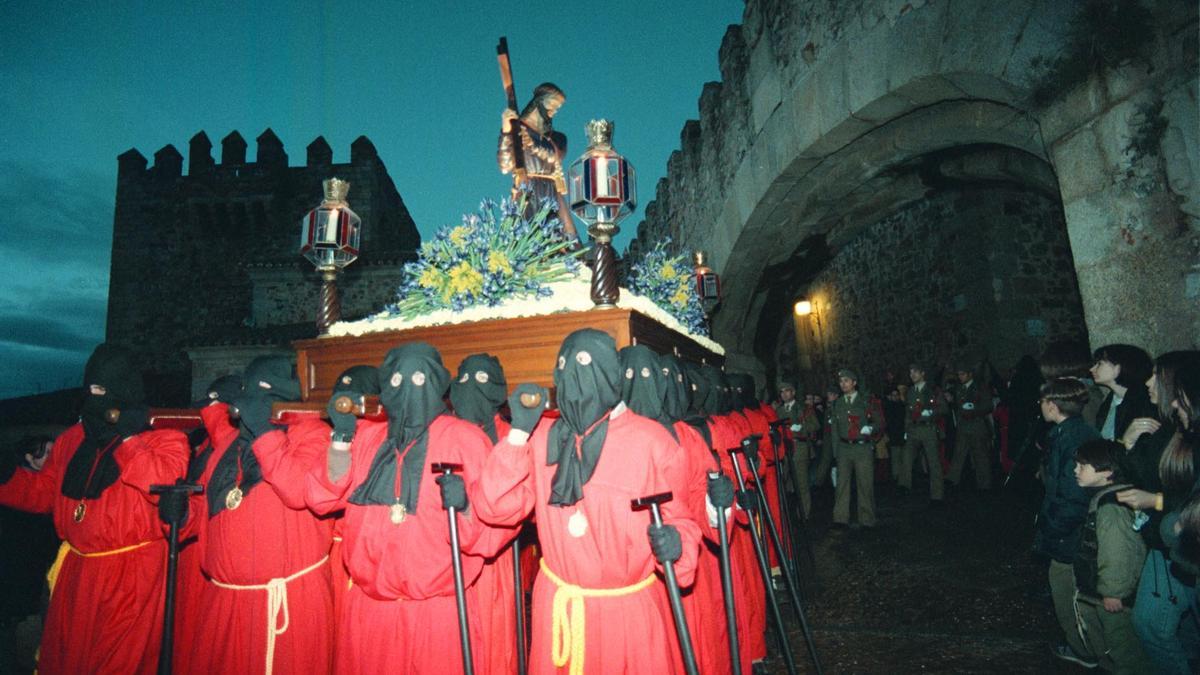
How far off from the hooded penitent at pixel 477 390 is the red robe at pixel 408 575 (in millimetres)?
462

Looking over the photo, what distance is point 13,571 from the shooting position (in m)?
4.62

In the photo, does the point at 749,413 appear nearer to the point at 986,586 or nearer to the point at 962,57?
the point at 986,586

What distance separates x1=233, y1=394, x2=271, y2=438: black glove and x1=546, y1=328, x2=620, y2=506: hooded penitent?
1604mm

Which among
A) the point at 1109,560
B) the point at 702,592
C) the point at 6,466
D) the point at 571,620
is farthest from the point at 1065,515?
the point at 6,466

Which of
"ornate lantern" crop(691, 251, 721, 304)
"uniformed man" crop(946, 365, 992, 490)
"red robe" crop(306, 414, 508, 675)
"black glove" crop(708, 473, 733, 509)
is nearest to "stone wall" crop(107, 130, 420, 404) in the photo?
"ornate lantern" crop(691, 251, 721, 304)

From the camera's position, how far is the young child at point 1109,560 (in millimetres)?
3016

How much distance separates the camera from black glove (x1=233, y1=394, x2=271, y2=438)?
2.99 m

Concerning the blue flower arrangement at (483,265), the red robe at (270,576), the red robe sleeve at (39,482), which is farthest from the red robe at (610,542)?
the red robe sleeve at (39,482)

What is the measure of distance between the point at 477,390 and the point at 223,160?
29.3 meters

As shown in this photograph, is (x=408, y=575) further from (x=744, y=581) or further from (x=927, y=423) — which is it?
(x=927, y=423)

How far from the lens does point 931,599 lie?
15.3 ft

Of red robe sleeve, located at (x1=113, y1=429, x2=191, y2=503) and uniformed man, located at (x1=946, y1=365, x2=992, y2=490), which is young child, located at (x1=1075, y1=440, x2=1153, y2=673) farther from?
uniformed man, located at (x1=946, y1=365, x2=992, y2=490)

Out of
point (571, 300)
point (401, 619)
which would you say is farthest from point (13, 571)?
point (571, 300)

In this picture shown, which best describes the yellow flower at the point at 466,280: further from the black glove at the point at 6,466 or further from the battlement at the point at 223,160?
the battlement at the point at 223,160
